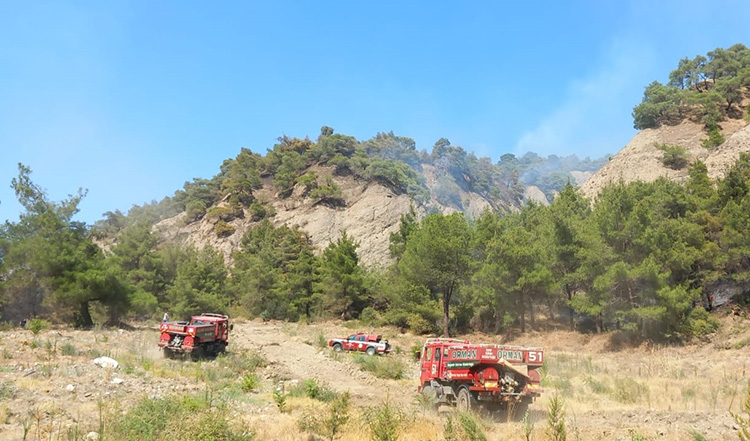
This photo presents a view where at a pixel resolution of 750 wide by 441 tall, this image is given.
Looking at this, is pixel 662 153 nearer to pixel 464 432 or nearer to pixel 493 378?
pixel 493 378

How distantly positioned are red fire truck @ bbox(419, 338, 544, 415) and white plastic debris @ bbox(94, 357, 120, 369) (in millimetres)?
13043

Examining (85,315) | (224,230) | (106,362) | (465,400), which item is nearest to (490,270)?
(465,400)

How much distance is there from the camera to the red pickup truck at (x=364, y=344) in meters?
30.0

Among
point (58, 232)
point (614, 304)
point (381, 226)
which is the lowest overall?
point (614, 304)

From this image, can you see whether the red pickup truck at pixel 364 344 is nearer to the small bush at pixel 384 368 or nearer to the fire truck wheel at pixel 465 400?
the small bush at pixel 384 368

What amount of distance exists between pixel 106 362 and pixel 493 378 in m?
15.2

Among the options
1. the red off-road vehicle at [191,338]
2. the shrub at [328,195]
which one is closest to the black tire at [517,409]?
the red off-road vehicle at [191,338]

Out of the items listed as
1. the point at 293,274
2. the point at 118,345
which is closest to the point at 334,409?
the point at 118,345

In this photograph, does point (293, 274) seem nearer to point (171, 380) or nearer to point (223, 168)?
point (171, 380)

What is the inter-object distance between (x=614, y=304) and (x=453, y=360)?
19679 millimetres

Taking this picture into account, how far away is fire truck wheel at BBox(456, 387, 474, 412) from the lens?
12.7m

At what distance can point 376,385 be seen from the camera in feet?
66.1

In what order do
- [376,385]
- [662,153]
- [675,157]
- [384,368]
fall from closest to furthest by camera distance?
[376,385] → [384,368] → [675,157] → [662,153]

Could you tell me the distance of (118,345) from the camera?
25.9m
